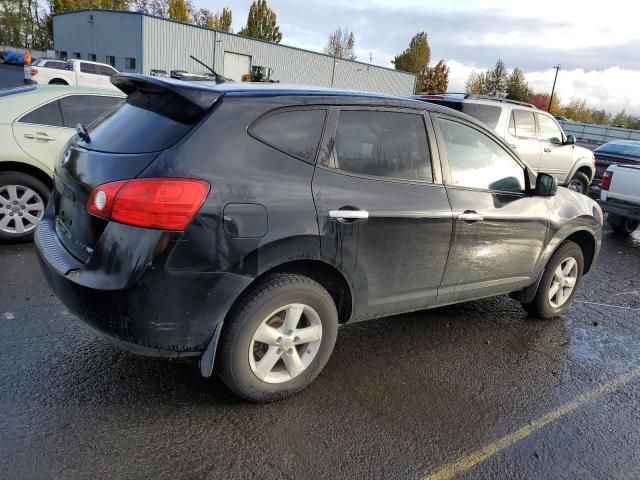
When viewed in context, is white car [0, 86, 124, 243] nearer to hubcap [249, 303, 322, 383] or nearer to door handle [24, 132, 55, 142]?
door handle [24, 132, 55, 142]

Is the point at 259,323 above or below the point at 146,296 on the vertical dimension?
below

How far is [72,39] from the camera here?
44.0 meters

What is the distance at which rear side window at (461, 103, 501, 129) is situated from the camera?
28.5ft

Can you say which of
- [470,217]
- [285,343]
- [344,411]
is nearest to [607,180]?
[470,217]

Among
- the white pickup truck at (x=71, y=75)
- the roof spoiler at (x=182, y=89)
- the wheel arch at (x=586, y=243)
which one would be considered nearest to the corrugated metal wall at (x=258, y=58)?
the white pickup truck at (x=71, y=75)

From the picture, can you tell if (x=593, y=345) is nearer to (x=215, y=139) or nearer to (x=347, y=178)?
(x=347, y=178)

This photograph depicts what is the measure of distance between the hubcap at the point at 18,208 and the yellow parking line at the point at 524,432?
449 centimetres

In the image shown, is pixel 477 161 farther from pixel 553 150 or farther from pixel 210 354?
pixel 553 150

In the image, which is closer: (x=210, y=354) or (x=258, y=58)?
(x=210, y=354)

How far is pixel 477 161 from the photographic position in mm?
3742

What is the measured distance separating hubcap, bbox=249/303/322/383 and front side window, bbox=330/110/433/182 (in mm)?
883

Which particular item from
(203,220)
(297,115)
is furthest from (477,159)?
(203,220)

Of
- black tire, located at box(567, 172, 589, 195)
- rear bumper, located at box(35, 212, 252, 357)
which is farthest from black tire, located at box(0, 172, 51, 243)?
black tire, located at box(567, 172, 589, 195)

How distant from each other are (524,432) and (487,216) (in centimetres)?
145
